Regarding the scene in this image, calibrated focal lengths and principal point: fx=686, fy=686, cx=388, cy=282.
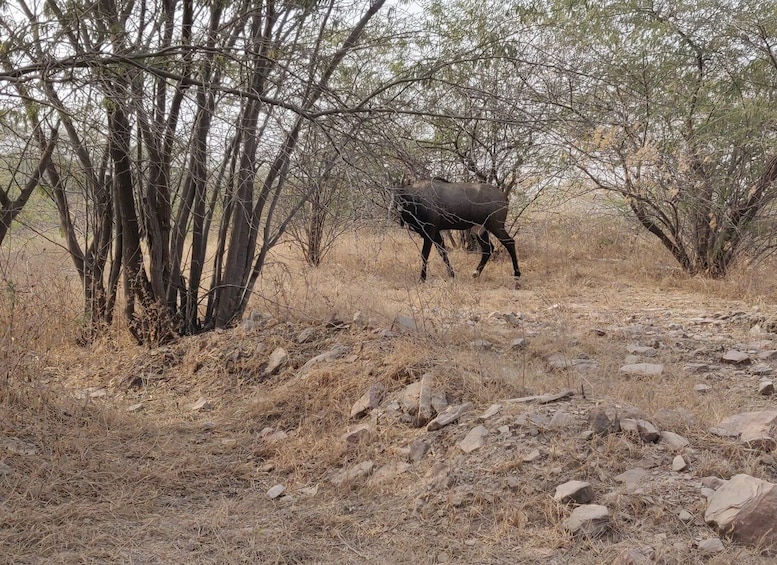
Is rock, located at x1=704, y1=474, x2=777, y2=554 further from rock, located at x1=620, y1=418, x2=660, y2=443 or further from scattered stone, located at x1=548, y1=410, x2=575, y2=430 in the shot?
scattered stone, located at x1=548, y1=410, x2=575, y2=430

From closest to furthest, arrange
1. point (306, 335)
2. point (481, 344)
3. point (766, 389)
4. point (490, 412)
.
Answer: point (490, 412)
point (766, 389)
point (481, 344)
point (306, 335)

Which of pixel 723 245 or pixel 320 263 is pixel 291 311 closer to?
pixel 320 263

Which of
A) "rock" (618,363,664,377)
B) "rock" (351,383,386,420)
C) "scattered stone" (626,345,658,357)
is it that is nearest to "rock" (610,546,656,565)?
"rock" (351,383,386,420)

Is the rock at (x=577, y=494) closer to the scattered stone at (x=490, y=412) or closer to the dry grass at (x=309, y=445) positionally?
the dry grass at (x=309, y=445)

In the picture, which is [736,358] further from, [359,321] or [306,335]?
[306,335]

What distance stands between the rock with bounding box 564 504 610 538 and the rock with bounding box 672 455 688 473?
510 mm

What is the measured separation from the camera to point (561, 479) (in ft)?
10.1

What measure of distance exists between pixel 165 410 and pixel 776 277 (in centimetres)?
717

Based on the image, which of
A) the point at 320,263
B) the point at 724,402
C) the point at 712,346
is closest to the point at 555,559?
the point at 724,402

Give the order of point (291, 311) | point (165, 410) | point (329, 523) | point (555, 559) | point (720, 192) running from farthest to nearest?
point (720, 192)
point (291, 311)
point (165, 410)
point (329, 523)
point (555, 559)

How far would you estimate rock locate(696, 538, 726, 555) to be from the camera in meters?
2.57

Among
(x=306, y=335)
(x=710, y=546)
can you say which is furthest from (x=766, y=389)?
(x=306, y=335)

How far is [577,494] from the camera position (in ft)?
9.52

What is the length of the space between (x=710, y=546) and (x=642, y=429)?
805mm
